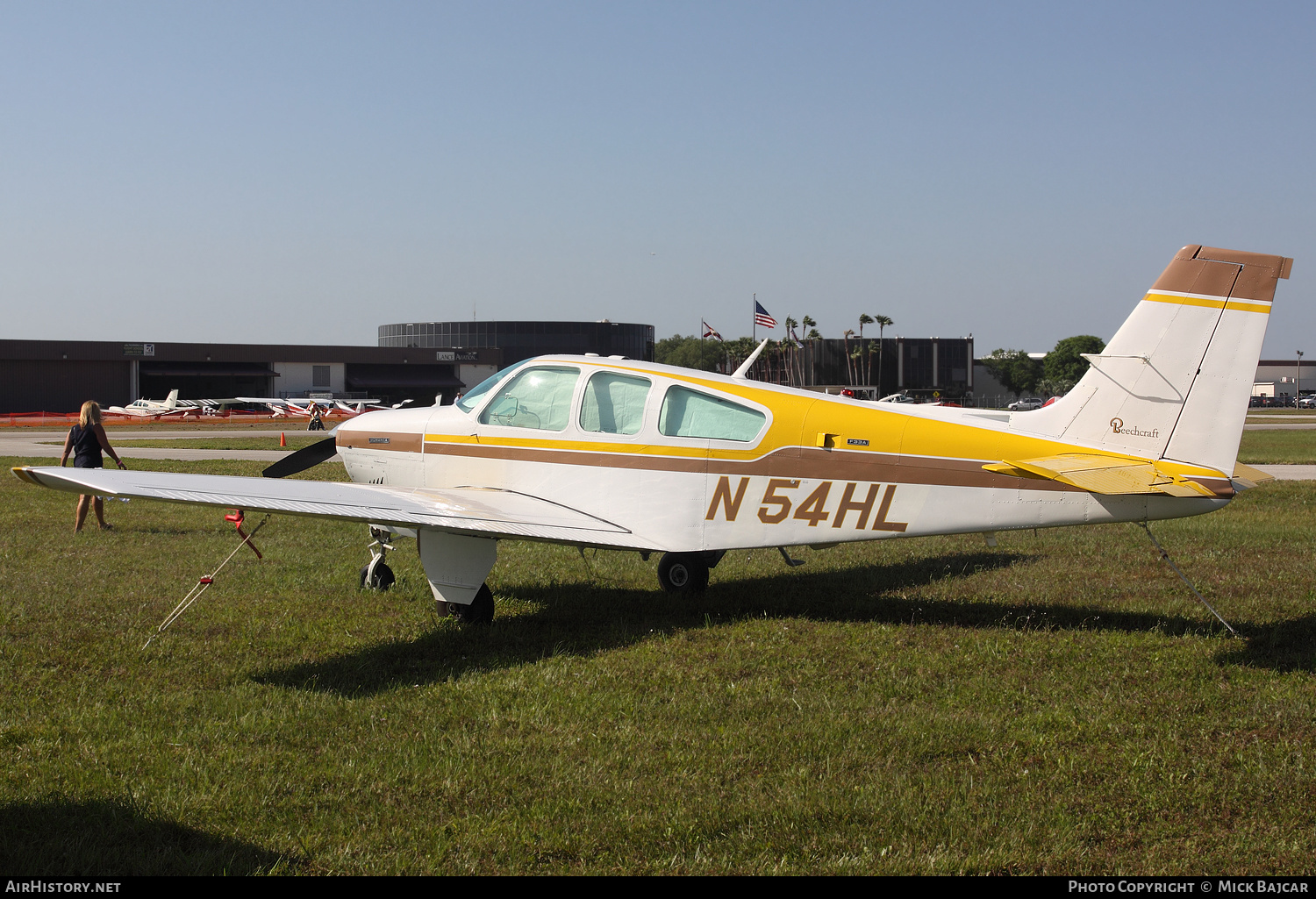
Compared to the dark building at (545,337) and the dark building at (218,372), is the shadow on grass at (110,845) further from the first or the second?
the dark building at (545,337)

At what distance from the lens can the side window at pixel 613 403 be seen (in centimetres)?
818

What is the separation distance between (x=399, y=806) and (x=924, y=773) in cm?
250

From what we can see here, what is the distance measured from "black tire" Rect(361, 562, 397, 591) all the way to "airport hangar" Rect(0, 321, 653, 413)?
73.1 metres

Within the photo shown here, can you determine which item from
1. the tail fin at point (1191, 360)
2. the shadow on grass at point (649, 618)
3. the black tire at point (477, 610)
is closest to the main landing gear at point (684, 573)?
the shadow on grass at point (649, 618)

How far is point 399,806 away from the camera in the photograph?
445 cm

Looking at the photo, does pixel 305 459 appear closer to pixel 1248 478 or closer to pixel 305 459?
pixel 305 459

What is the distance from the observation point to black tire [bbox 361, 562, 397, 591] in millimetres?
9305

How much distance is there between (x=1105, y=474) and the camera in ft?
22.0

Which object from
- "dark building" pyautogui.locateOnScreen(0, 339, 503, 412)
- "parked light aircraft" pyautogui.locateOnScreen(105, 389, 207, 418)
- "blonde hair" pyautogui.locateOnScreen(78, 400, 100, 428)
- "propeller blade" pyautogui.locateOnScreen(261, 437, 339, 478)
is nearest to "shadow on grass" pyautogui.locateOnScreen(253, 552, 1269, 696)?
"propeller blade" pyautogui.locateOnScreen(261, 437, 339, 478)

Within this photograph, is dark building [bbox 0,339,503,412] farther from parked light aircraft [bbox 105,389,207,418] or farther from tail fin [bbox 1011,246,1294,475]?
tail fin [bbox 1011,246,1294,475]

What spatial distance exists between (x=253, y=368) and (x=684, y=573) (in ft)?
291

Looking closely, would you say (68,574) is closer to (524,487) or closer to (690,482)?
(524,487)

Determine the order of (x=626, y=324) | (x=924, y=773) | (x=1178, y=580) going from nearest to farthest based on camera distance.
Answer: (x=924, y=773) < (x=1178, y=580) < (x=626, y=324)

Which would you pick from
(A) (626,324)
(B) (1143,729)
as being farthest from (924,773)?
(A) (626,324)
